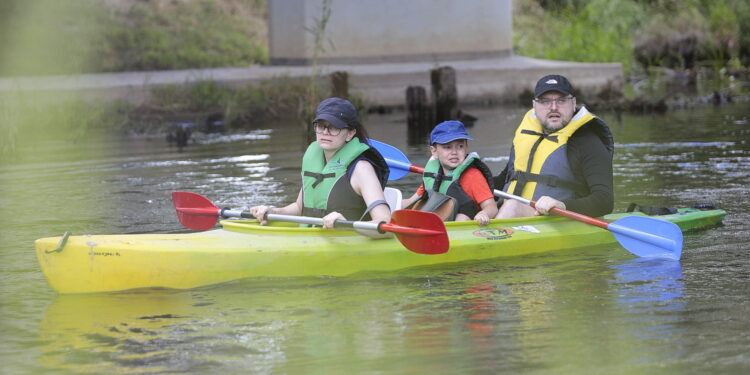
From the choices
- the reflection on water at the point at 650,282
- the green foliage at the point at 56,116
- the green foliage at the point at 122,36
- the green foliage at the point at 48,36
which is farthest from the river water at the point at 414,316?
the green foliage at the point at 122,36

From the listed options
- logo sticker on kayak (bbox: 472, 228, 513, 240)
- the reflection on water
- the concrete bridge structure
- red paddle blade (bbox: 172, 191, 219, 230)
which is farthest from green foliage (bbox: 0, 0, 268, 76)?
the reflection on water

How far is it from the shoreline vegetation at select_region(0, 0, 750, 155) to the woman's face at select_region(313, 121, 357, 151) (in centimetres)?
656

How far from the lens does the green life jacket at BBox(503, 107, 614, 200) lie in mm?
5660

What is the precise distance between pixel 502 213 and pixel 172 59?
46.9 ft

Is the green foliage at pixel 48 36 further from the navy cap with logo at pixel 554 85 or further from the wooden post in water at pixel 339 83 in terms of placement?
the navy cap with logo at pixel 554 85

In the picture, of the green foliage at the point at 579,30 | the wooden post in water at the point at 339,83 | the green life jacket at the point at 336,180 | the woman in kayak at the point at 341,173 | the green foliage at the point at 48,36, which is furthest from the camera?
the green foliage at the point at 579,30

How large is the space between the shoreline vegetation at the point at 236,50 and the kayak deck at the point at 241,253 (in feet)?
20.8

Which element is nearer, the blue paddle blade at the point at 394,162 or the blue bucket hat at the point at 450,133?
the blue bucket hat at the point at 450,133

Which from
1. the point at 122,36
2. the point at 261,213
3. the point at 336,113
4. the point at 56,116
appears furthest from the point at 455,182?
the point at 122,36

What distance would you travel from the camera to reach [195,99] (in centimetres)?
1454

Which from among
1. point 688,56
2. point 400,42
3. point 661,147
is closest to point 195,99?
point 400,42

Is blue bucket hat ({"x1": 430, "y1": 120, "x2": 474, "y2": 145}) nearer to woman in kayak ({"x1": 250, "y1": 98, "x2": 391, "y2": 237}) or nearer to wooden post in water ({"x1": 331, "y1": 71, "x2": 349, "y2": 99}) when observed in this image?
woman in kayak ({"x1": 250, "y1": 98, "x2": 391, "y2": 237})

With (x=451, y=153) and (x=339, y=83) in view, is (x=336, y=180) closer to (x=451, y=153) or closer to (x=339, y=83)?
(x=451, y=153)

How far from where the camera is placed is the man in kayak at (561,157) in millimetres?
5602
